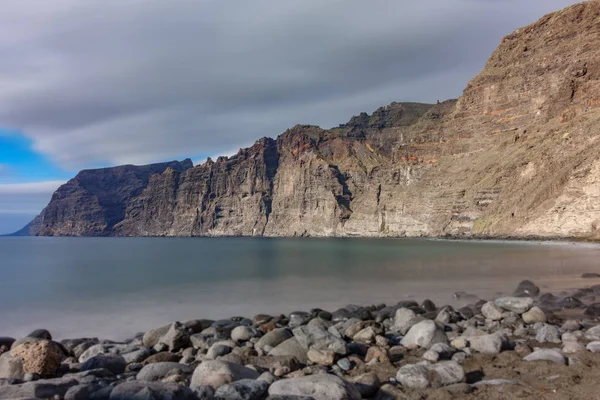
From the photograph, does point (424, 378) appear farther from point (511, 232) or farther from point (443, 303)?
point (511, 232)

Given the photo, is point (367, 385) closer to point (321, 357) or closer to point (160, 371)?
→ point (321, 357)

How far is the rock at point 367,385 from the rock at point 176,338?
580cm

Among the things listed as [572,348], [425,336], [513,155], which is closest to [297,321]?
[425,336]

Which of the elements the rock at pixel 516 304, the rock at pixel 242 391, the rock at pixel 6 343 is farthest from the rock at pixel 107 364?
the rock at pixel 516 304

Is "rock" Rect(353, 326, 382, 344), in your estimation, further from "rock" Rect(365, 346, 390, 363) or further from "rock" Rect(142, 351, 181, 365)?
"rock" Rect(142, 351, 181, 365)

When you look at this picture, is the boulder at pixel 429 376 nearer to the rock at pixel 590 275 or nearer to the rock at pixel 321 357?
the rock at pixel 321 357

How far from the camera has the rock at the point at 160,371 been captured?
26.9 feet

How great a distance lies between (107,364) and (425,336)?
7.35m

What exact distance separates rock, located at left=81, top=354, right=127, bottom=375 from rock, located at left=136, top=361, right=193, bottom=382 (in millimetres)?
1073

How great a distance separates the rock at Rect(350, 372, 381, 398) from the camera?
690 centimetres

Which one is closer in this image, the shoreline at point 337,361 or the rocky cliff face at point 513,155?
the shoreline at point 337,361

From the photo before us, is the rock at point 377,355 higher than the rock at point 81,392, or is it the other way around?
the rock at point 81,392

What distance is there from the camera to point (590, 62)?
107 m

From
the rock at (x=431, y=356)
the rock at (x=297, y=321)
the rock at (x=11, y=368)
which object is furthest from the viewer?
the rock at (x=297, y=321)
